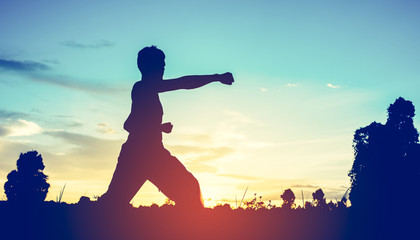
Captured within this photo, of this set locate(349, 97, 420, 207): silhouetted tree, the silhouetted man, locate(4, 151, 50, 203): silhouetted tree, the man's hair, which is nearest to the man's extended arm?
the silhouetted man

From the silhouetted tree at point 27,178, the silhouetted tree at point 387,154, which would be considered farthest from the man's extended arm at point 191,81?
the silhouetted tree at point 27,178

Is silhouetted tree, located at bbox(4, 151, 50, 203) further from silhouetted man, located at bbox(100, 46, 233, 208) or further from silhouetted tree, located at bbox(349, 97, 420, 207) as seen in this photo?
silhouetted man, located at bbox(100, 46, 233, 208)

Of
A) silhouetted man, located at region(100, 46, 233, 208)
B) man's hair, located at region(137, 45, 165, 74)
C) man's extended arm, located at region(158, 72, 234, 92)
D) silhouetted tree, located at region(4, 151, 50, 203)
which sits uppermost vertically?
silhouetted tree, located at region(4, 151, 50, 203)

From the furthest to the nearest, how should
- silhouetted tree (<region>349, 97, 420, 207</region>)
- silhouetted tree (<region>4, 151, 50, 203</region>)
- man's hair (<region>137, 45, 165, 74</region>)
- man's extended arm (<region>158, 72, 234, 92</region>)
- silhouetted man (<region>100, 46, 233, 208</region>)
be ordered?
silhouetted tree (<region>4, 151, 50, 203</region>) < silhouetted tree (<region>349, 97, 420, 207</region>) < man's hair (<region>137, 45, 165, 74</region>) < silhouetted man (<region>100, 46, 233, 208</region>) < man's extended arm (<region>158, 72, 234, 92</region>)

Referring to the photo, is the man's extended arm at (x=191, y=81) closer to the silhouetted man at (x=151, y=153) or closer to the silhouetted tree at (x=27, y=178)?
the silhouetted man at (x=151, y=153)

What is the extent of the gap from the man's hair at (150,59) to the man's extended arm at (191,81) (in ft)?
1.42

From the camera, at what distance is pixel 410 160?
153 feet

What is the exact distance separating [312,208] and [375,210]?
4.89 feet

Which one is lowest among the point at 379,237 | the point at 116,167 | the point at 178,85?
the point at 379,237

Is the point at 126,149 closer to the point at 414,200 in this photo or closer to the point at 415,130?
the point at 414,200

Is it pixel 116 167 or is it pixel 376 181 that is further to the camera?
pixel 376 181

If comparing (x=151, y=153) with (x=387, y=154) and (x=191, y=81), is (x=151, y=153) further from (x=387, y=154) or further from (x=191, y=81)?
(x=387, y=154)

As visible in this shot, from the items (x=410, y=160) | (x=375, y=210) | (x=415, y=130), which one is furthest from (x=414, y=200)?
(x=415, y=130)

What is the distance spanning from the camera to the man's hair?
644 cm
